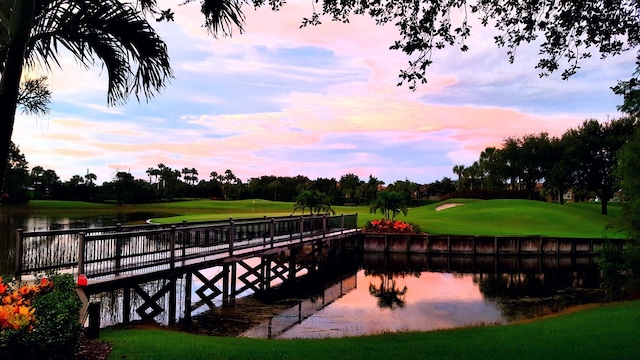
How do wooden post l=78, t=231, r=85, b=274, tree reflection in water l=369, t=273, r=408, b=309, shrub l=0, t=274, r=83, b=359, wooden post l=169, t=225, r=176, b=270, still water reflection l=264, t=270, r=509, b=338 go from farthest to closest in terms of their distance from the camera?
tree reflection in water l=369, t=273, r=408, b=309 → still water reflection l=264, t=270, r=509, b=338 → wooden post l=169, t=225, r=176, b=270 → wooden post l=78, t=231, r=85, b=274 → shrub l=0, t=274, r=83, b=359

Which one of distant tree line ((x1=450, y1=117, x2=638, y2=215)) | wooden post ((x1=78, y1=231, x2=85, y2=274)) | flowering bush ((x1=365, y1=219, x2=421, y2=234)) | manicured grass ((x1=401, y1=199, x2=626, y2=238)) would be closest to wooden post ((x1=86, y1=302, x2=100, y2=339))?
wooden post ((x1=78, y1=231, x2=85, y2=274))

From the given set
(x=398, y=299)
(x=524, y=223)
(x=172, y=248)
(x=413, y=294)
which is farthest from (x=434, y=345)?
(x=524, y=223)

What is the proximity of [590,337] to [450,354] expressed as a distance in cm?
329

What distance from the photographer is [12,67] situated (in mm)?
4816

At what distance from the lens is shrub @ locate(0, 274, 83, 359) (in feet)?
16.3

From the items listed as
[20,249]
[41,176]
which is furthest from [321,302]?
[41,176]

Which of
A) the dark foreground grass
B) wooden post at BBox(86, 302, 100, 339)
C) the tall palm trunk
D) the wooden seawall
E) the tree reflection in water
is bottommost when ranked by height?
the tree reflection in water

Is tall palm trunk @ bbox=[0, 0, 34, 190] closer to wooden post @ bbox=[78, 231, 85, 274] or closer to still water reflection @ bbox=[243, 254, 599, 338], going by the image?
wooden post @ bbox=[78, 231, 85, 274]

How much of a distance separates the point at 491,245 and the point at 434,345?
27.6 metres

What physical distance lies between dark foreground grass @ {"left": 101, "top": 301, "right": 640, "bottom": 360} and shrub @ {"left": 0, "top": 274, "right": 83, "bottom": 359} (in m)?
1.52

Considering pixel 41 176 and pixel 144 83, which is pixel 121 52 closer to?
pixel 144 83

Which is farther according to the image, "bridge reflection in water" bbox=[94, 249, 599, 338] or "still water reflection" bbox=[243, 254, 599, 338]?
"bridge reflection in water" bbox=[94, 249, 599, 338]

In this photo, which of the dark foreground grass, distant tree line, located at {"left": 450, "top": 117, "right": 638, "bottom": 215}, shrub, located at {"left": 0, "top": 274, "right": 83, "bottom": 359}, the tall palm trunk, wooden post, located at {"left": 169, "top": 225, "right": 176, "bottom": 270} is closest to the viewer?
the tall palm trunk

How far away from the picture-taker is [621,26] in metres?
7.68
